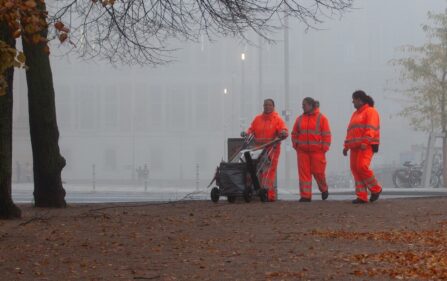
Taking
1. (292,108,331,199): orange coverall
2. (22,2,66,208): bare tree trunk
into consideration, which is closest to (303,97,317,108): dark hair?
(292,108,331,199): orange coverall

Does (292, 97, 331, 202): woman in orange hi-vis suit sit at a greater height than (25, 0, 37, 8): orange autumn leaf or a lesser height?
lesser

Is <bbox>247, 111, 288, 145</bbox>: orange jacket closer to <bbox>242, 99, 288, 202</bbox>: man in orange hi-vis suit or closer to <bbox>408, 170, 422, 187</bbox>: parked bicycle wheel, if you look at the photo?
<bbox>242, 99, 288, 202</bbox>: man in orange hi-vis suit

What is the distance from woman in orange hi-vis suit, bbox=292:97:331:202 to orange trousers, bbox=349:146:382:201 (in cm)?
92

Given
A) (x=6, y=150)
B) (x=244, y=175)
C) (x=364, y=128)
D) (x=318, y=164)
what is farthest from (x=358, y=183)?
(x=6, y=150)

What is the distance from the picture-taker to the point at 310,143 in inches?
709

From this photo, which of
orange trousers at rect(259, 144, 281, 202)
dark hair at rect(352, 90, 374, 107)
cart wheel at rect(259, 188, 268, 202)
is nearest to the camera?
dark hair at rect(352, 90, 374, 107)

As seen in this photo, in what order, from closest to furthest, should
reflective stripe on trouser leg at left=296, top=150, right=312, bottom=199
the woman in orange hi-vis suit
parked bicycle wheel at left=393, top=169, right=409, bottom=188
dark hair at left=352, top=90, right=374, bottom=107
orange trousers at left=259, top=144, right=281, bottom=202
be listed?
dark hair at left=352, top=90, right=374, bottom=107, orange trousers at left=259, top=144, right=281, bottom=202, the woman in orange hi-vis suit, reflective stripe on trouser leg at left=296, top=150, right=312, bottom=199, parked bicycle wheel at left=393, top=169, right=409, bottom=188

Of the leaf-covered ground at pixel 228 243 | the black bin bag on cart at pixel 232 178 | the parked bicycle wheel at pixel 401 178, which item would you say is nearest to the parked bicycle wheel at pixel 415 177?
the parked bicycle wheel at pixel 401 178

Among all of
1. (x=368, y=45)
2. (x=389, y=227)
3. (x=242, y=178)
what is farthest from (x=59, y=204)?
(x=368, y=45)

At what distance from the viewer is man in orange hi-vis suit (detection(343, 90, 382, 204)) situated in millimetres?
16859

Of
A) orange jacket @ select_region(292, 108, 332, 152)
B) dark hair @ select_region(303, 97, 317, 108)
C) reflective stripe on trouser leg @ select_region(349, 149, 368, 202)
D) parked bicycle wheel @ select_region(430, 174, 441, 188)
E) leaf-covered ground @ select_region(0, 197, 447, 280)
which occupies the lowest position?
parked bicycle wheel @ select_region(430, 174, 441, 188)

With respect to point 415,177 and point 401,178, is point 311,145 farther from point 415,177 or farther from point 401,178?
point 415,177

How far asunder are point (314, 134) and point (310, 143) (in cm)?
16

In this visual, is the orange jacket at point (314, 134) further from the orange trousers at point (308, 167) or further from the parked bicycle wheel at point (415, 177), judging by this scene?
the parked bicycle wheel at point (415, 177)
